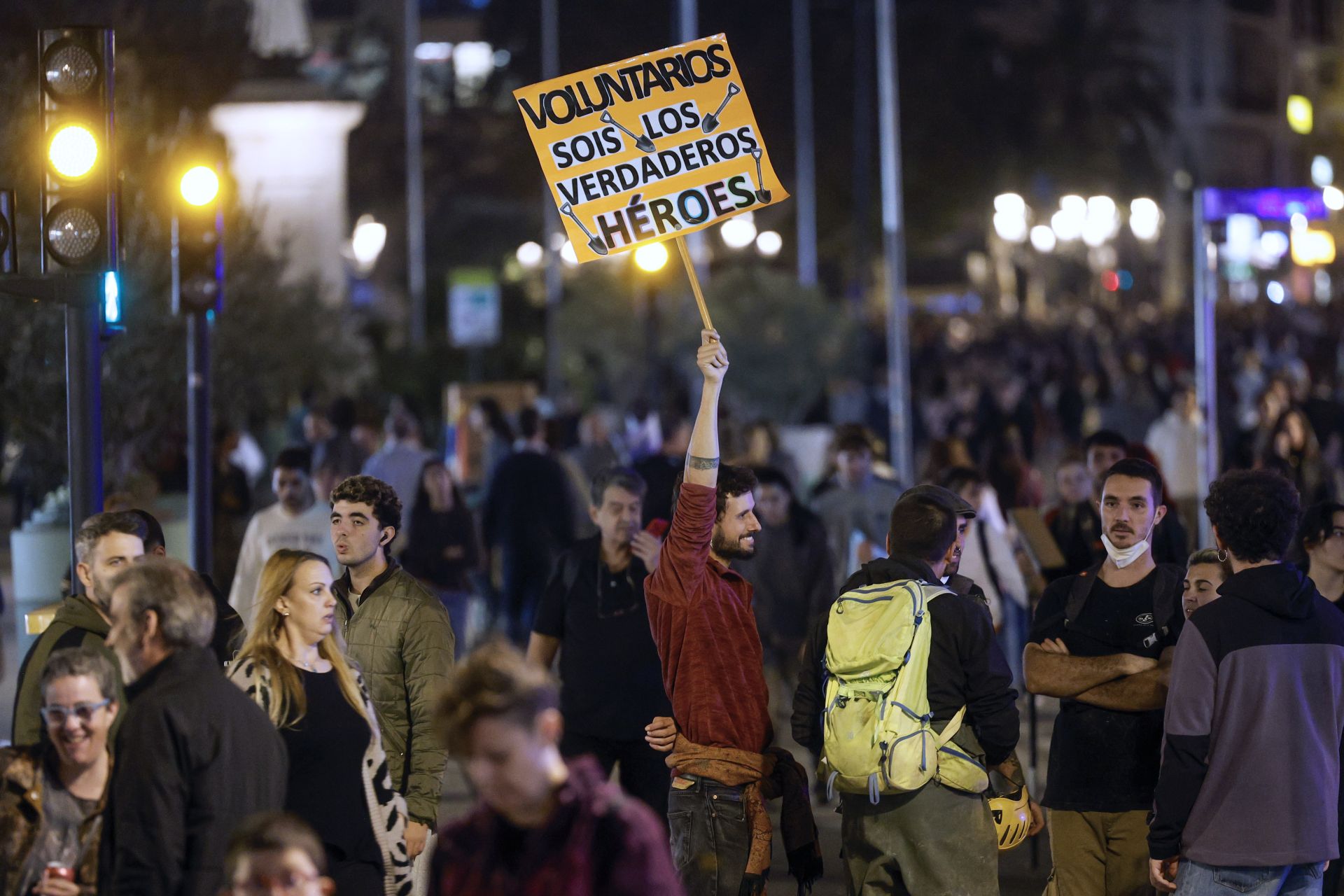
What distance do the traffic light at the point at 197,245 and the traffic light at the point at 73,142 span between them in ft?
9.38

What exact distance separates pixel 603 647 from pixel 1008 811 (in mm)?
2000

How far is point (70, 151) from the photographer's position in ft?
28.1

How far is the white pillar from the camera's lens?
2666 cm

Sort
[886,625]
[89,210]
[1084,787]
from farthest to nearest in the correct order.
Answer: [89,210]
[1084,787]
[886,625]

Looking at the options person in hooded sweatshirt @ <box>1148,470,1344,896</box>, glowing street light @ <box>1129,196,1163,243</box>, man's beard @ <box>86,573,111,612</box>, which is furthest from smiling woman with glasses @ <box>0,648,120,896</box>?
glowing street light @ <box>1129,196,1163,243</box>

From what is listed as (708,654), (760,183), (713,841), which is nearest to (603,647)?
(708,654)

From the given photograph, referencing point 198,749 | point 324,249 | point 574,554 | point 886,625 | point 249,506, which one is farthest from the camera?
point 324,249

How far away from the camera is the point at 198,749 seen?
4629 mm

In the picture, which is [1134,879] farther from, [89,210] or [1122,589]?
[89,210]

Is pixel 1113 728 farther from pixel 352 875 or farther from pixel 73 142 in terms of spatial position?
pixel 73 142

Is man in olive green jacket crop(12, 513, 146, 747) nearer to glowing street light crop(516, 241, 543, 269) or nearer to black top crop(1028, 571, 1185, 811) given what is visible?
black top crop(1028, 571, 1185, 811)

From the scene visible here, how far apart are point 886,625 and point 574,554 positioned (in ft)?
8.01

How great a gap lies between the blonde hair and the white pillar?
21246mm

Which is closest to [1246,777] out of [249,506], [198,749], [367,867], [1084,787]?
[1084,787]
